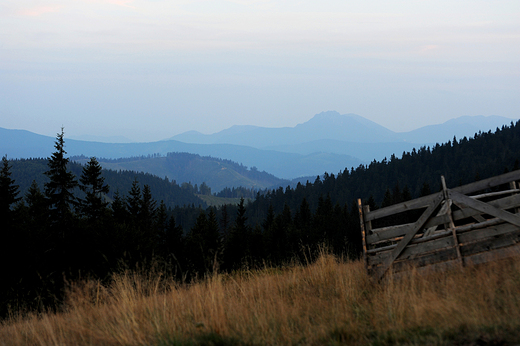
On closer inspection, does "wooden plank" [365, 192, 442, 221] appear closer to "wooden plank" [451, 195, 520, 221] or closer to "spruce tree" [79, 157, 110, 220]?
"wooden plank" [451, 195, 520, 221]

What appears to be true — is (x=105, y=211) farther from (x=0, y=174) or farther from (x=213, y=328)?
(x=213, y=328)

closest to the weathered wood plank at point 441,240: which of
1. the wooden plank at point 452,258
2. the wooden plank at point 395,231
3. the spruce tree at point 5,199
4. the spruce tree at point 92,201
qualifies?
the wooden plank at point 452,258

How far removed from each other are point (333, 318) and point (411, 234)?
2855 millimetres

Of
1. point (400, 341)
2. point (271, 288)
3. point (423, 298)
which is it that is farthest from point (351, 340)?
point (271, 288)

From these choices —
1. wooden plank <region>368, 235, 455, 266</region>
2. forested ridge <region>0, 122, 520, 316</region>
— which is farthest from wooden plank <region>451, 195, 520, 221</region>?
forested ridge <region>0, 122, 520, 316</region>

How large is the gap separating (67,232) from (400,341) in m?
51.1

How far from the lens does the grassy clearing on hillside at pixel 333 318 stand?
512 cm

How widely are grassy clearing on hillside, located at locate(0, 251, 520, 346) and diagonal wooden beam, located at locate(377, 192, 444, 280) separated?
0.37 metres

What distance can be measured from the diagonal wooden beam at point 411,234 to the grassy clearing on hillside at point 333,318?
0.37 metres

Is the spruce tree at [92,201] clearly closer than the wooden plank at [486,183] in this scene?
No

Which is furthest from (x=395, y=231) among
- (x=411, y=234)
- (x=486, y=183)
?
(x=486, y=183)

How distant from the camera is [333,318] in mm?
6020

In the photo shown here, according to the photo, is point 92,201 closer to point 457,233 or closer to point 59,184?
point 59,184

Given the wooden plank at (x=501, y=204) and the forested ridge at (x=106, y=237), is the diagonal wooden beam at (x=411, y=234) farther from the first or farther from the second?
the forested ridge at (x=106, y=237)
